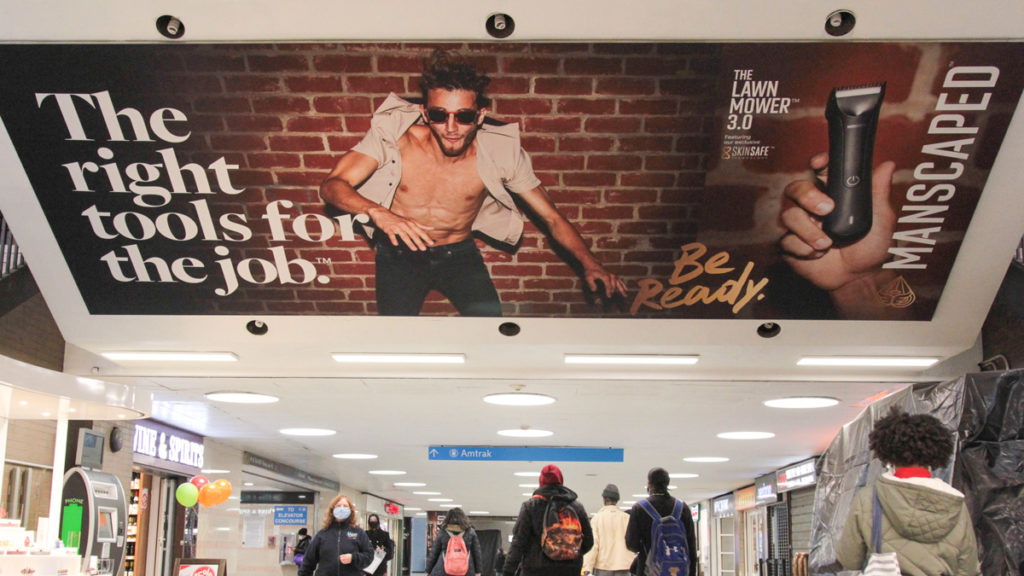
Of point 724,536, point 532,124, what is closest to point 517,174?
point 532,124

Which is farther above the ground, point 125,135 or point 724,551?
point 125,135

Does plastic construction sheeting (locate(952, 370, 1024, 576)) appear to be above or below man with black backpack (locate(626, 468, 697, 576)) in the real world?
above

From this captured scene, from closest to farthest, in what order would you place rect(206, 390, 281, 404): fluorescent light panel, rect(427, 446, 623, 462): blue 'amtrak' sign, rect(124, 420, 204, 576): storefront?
rect(206, 390, 281, 404): fluorescent light panel, rect(124, 420, 204, 576): storefront, rect(427, 446, 623, 462): blue 'amtrak' sign

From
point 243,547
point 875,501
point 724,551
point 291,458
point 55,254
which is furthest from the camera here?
point 724,551

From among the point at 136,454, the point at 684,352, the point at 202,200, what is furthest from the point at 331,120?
the point at 136,454

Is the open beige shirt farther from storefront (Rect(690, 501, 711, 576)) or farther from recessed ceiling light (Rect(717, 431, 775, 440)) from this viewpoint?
storefront (Rect(690, 501, 711, 576))

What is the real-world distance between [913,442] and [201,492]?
32.6ft

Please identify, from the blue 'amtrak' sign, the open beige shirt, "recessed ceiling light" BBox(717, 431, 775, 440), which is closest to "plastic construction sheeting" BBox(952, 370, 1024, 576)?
the open beige shirt

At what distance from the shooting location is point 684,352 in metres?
7.21

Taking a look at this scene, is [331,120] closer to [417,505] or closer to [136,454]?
[136,454]

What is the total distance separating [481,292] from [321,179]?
141 cm

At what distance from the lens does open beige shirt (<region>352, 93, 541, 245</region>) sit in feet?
18.6

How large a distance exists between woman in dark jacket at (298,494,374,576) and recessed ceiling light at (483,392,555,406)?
1782mm

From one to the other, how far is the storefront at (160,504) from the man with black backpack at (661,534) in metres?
6.71
